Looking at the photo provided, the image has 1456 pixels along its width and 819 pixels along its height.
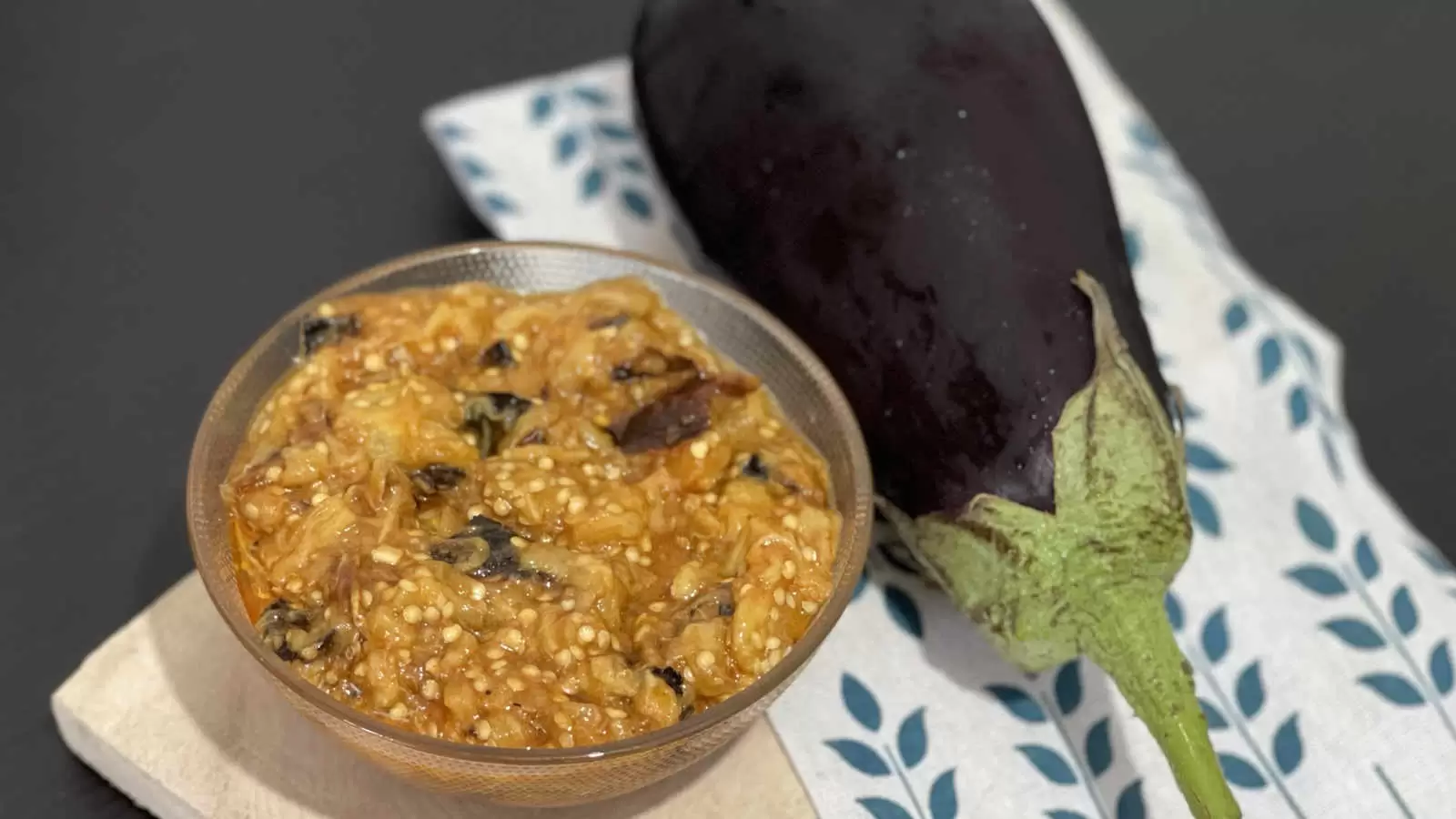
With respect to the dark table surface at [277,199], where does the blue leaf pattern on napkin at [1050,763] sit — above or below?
below

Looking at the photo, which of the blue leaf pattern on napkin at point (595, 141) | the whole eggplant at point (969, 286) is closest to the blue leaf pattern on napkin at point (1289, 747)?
the whole eggplant at point (969, 286)

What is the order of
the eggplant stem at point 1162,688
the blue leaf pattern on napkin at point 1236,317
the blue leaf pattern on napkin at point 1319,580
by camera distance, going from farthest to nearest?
1. the blue leaf pattern on napkin at point 1236,317
2. the blue leaf pattern on napkin at point 1319,580
3. the eggplant stem at point 1162,688

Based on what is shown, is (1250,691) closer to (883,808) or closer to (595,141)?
(883,808)

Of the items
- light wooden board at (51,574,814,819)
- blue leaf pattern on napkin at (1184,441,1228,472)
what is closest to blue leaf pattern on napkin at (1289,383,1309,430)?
blue leaf pattern on napkin at (1184,441,1228,472)

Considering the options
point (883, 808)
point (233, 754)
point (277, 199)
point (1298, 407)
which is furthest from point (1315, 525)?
point (277, 199)

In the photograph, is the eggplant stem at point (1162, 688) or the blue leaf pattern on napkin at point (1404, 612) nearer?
the eggplant stem at point (1162, 688)

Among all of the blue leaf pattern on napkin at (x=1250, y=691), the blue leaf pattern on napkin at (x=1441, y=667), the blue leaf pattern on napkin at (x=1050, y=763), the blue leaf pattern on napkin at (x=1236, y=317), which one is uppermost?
the blue leaf pattern on napkin at (x=1236, y=317)

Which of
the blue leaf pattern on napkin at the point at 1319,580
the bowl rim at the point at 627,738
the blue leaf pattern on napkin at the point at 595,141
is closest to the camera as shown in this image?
the bowl rim at the point at 627,738

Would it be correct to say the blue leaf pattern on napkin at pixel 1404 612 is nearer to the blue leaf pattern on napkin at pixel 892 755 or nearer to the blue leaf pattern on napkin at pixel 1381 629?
the blue leaf pattern on napkin at pixel 1381 629

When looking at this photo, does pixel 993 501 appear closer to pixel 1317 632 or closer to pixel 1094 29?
pixel 1317 632
